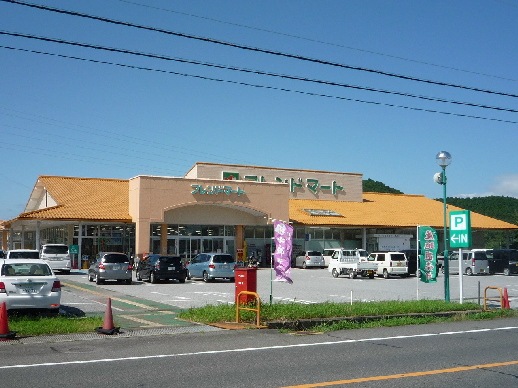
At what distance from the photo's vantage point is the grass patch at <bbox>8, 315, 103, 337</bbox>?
493 inches

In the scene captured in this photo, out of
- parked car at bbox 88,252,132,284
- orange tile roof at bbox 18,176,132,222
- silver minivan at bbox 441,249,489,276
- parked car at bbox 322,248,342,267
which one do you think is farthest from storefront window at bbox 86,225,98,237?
silver minivan at bbox 441,249,489,276

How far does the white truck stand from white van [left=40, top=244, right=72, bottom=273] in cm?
1680

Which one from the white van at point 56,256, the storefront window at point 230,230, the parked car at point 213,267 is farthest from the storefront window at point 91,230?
the parked car at point 213,267

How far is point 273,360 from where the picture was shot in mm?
9641

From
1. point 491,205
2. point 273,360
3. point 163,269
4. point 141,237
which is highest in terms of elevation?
point 491,205

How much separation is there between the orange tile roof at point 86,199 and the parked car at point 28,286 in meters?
26.3

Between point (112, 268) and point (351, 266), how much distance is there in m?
15.2

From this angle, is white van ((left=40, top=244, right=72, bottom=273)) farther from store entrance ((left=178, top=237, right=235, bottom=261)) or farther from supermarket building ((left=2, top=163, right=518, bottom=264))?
store entrance ((left=178, top=237, right=235, bottom=261))

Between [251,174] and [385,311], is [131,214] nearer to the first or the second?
[251,174]

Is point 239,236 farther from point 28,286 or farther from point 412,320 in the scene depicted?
point 28,286

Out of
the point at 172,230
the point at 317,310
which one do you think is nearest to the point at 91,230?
the point at 172,230

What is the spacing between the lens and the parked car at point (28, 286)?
47.1ft

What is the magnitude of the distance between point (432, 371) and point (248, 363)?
282 centimetres

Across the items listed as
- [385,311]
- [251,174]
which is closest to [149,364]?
[385,311]
